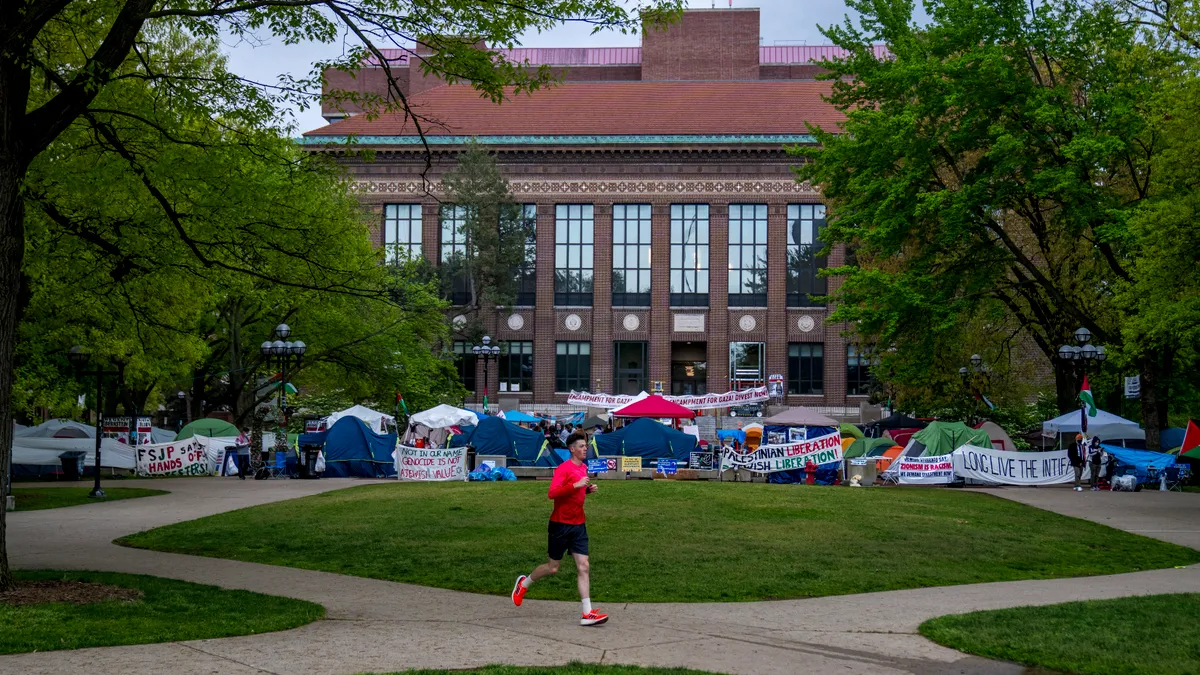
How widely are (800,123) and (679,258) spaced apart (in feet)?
35.2

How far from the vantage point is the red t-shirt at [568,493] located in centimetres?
1077

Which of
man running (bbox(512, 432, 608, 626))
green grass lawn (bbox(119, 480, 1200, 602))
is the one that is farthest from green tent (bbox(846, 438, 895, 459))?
man running (bbox(512, 432, 608, 626))

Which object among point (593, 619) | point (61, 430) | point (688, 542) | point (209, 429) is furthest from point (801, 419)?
point (593, 619)

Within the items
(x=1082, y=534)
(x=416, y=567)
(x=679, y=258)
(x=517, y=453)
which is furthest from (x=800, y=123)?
(x=416, y=567)

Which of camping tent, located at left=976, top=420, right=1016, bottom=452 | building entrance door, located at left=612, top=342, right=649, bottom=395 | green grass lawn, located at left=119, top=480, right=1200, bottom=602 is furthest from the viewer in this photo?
building entrance door, located at left=612, top=342, right=649, bottom=395

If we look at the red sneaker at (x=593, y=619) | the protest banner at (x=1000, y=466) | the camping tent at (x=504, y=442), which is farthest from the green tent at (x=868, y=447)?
the red sneaker at (x=593, y=619)

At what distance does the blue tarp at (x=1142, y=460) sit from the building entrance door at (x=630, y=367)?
38516 mm

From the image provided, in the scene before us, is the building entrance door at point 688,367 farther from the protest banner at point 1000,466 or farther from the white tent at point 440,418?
the protest banner at point 1000,466

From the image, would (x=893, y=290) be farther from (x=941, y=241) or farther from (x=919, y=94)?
(x=919, y=94)

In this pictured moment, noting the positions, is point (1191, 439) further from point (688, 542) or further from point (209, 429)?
point (209, 429)

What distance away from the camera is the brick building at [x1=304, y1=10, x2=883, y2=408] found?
6906cm

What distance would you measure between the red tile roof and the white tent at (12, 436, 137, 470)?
33.5m

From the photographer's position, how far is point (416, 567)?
49.4ft

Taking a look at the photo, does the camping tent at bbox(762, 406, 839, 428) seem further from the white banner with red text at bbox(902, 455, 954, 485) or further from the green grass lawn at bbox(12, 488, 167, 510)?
the green grass lawn at bbox(12, 488, 167, 510)
